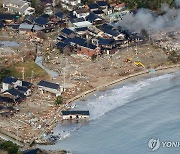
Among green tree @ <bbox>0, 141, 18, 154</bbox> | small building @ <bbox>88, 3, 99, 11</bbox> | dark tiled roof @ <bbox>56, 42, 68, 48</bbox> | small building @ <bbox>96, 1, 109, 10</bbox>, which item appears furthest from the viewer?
small building @ <bbox>96, 1, 109, 10</bbox>

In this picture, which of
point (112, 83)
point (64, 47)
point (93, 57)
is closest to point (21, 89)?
point (112, 83)

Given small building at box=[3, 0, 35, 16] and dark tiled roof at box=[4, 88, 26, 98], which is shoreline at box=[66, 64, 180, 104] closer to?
dark tiled roof at box=[4, 88, 26, 98]

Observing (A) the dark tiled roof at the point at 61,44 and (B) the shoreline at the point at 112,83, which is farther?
(A) the dark tiled roof at the point at 61,44

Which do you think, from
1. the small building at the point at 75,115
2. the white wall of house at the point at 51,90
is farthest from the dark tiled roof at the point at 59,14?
the small building at the point at 75,115

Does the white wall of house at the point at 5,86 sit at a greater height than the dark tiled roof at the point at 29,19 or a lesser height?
lesser

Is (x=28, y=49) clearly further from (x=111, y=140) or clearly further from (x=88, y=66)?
(x=111, y=140)

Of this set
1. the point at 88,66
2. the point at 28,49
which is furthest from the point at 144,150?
the point at 28,49

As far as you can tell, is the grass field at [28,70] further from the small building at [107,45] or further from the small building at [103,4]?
the small building at [103,4]

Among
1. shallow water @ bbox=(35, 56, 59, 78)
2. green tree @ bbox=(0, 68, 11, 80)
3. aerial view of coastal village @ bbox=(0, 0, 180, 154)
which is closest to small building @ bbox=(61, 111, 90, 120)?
aerial view of coastal village @ bbox=(0, 0, 180, 154)

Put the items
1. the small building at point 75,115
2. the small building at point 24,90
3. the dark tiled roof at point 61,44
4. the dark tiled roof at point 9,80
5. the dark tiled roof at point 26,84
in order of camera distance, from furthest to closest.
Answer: the dark tiled roof at point 61,44, the dark tiled roof at point 26,84, the dark tiled roof at point 9,80, the small building at point 24,90, the small building at point 75,115
